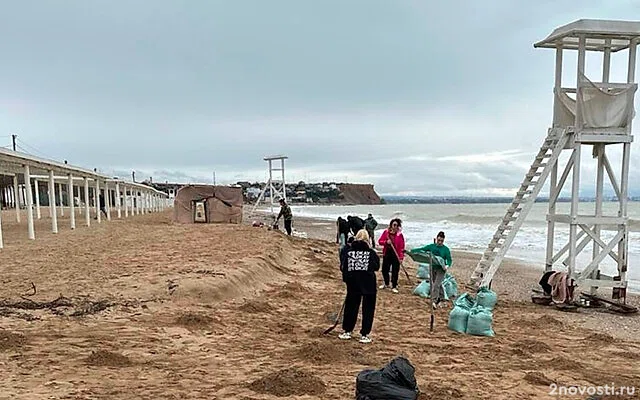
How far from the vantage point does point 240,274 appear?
10.7 m

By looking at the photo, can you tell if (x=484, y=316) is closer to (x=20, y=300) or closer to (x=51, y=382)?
(x=51, y=382)

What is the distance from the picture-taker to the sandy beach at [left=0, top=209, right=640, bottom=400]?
16.8 feet

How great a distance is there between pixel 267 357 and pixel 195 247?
9.42m

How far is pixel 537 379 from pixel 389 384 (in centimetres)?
221

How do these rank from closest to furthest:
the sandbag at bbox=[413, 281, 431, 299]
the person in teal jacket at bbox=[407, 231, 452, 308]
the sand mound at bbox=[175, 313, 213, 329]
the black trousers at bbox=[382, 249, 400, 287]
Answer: the sand mound at bbox=[175, 313, 213, 329] < the person in teal jacket at bbox=[407, 231, 452, 308] < the sandbag at bbox=[413, 281, 431, 299] < the black trousers at bbox=[382, 249, 400, 287]

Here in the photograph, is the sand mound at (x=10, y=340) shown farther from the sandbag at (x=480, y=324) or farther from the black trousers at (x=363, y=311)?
the sandbag at (x=480, y=324)

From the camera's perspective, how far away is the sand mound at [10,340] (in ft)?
19.0

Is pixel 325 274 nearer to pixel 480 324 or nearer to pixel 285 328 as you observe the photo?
pixel 285 328

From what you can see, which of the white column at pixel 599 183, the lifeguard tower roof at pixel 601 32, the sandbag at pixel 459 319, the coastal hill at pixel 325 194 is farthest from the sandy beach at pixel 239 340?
the coastal hill at pixel 325 194

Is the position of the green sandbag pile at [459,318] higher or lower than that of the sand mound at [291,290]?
higher

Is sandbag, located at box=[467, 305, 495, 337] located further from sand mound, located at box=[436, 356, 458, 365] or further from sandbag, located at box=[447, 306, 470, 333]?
sand mound, located at box=[436, 356, 458, 365]

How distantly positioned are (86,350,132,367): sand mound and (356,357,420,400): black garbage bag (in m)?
2.63

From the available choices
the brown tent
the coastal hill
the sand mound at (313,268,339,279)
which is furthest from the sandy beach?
the coastal hill

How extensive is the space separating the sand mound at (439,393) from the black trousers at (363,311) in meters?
1.84
